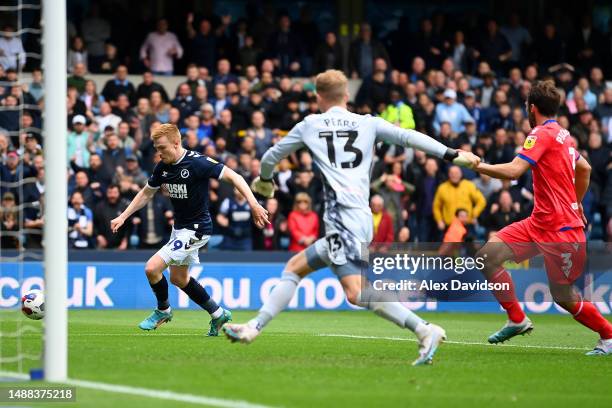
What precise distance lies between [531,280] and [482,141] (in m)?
3.34

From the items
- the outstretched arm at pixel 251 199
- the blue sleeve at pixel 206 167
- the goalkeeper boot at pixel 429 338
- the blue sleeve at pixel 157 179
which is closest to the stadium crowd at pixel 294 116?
the blue sleeve at pixel 157 179

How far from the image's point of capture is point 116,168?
872 inches

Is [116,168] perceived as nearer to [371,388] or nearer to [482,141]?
[482,141]

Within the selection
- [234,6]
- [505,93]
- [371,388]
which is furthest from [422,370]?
[234,6]

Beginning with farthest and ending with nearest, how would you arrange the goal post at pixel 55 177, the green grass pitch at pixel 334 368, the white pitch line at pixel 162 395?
the goal post at pixel 55 177 → the green grass pitch at pixel 334 368 → the white pitch line at pixel 162 395

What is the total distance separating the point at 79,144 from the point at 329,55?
6.05 m

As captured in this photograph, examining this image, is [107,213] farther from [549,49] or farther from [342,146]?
[342,146]

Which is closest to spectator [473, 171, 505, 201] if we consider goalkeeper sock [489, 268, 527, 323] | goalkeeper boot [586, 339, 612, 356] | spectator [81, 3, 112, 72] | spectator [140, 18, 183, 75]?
spectator [140, 18, 183, 75]

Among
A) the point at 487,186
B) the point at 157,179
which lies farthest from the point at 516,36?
the point at 157,179

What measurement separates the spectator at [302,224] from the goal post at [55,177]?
1330cm

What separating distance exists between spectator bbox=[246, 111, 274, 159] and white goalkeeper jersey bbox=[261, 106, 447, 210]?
12934mm

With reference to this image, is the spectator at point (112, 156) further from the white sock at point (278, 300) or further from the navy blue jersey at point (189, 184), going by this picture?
the white sock at point (278, 300)

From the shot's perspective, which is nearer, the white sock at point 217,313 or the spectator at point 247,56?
the white sock at point 217,313

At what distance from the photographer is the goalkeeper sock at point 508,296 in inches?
470
